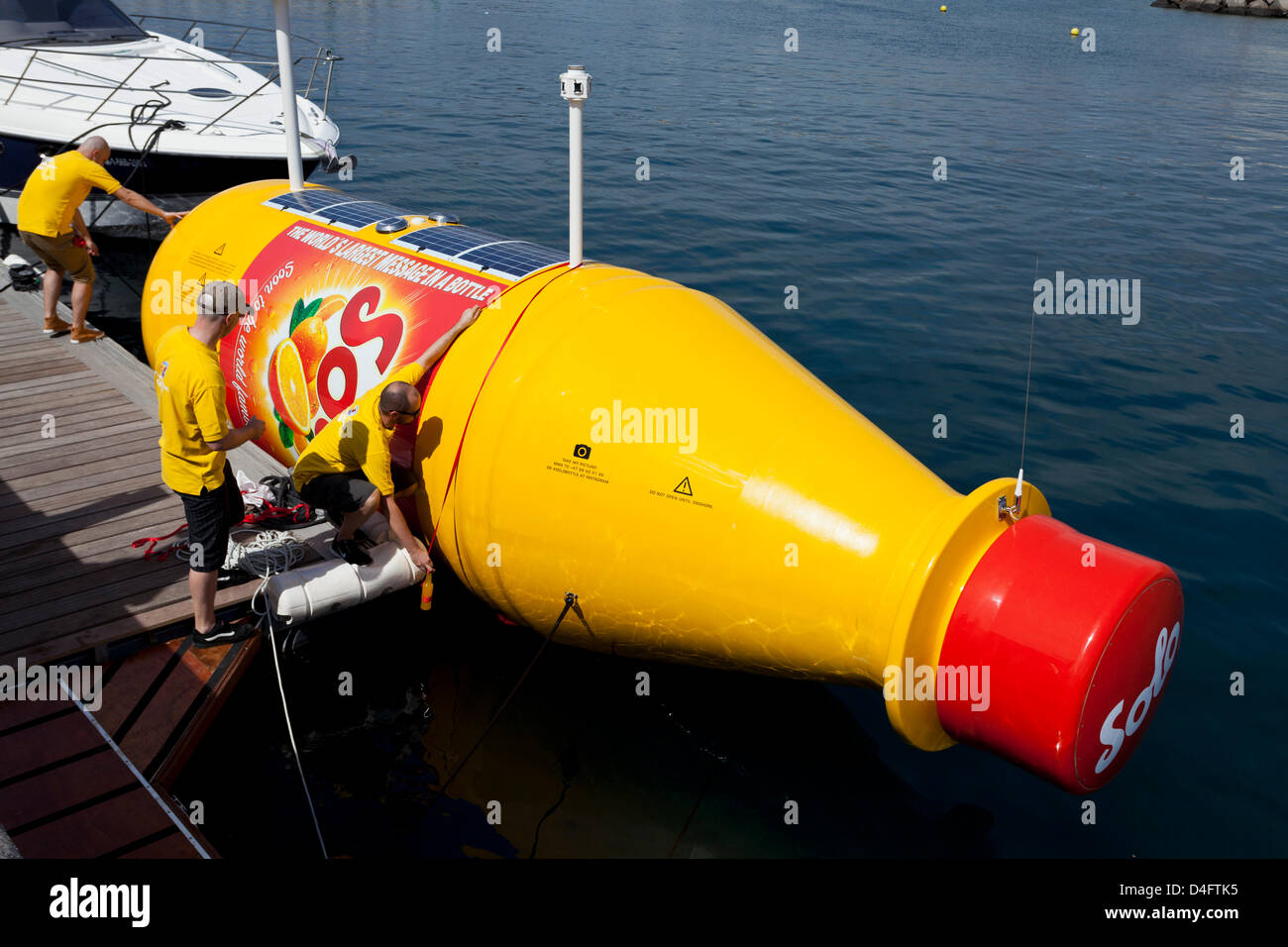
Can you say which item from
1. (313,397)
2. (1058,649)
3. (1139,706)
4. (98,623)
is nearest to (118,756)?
(98,623)

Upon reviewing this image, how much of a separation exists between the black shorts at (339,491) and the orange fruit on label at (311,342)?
89cm

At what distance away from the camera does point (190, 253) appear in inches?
→ 301

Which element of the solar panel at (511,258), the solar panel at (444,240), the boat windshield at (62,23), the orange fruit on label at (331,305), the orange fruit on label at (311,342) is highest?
the boat windshield at (62,23)

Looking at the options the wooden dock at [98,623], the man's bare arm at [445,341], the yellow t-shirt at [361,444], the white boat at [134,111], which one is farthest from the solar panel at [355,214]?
the white boat at [134,111]

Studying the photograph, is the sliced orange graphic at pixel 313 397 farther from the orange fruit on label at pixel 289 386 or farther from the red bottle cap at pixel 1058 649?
the red bottle cap at pixel 1058 649

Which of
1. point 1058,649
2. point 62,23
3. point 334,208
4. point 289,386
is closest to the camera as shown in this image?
point 1058,649

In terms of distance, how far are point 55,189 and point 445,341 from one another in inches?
200

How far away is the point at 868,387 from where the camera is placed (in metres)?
10.9

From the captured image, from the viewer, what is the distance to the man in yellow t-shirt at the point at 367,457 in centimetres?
549

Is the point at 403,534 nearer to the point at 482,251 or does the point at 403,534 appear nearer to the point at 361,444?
the point at 361,444

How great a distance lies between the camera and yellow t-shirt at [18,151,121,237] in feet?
27.8
